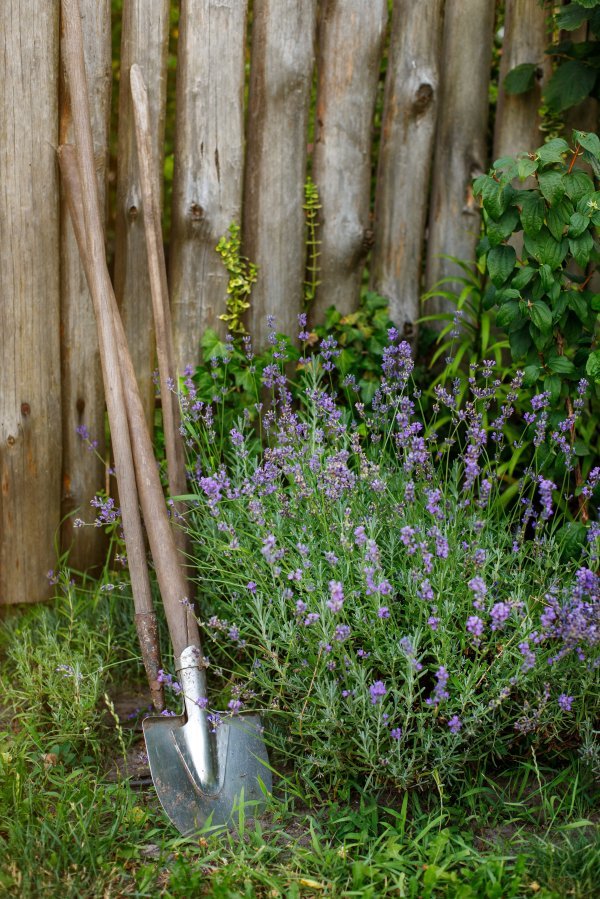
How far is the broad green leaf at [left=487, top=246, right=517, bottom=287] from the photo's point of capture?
2723 millimetres

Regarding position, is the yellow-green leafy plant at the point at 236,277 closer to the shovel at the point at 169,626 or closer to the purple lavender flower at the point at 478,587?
the shovel at the point at 169,626

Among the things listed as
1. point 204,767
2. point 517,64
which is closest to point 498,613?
point 204,767

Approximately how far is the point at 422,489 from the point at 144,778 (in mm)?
1109

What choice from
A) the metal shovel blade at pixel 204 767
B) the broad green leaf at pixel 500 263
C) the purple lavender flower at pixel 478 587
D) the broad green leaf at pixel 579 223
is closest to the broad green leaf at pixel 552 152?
the broad green leaf at pixel 579 223

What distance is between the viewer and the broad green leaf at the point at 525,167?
248 centimetres

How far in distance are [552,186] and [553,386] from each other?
0.60 metres

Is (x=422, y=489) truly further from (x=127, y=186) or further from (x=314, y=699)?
(x=127, y=186)

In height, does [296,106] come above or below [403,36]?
below

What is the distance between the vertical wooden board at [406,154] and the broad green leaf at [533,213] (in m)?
0.87

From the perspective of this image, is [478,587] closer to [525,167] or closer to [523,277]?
[523,277]

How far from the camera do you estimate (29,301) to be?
3.00 m

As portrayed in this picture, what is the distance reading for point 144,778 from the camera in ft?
8.00

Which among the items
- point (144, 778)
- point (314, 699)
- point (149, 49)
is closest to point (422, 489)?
point (314, 699)

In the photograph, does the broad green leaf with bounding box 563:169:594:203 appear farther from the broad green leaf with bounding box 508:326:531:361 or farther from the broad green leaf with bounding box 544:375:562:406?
the broad green leaf with bounding box 544:375:562:406
